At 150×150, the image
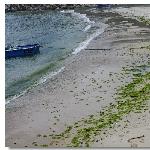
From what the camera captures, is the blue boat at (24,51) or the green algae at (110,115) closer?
the green algae at (110,115)

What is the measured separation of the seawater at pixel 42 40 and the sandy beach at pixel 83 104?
98cm

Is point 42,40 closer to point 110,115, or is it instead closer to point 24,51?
point 24,51

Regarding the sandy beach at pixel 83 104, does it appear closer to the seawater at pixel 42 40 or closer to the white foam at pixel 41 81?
the white foam at pixel 41 81

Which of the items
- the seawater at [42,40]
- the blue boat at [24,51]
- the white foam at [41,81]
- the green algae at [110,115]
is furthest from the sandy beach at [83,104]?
the blue boat at [24,51]

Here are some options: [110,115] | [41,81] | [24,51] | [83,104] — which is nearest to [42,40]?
[24,51]

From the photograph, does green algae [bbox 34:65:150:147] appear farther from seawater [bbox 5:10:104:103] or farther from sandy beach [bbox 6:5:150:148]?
seawater [bbox 5:10:104:103]

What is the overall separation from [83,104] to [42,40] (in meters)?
15.9

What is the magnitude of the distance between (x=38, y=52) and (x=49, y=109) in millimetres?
11549

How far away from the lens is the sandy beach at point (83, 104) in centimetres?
1202

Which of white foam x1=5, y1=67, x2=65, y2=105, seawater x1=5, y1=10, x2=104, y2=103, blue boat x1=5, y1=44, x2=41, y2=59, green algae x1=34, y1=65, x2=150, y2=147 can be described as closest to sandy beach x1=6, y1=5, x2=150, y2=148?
green algae x1=34, y1=65, x2=150, y2=147

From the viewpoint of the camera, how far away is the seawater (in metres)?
19.4

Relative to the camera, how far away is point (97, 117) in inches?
536

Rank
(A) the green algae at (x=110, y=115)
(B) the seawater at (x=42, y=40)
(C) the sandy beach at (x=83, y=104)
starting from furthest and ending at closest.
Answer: (B) the seawater at (x=42, y=40) → (A) the green algae at (x=110, y=115) → (C) the sandy beach at (x=83, y=104)
